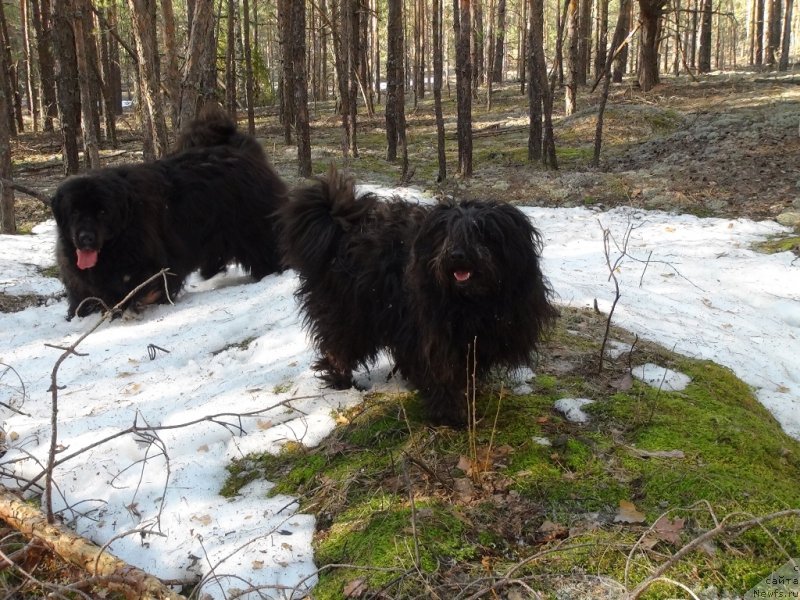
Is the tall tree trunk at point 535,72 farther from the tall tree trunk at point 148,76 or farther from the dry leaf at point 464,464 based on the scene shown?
the dry leaf at point 464,464

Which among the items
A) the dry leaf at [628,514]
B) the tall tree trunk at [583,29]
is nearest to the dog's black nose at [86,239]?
the dry leaf at [628,514]

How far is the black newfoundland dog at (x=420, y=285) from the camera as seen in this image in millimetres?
3410

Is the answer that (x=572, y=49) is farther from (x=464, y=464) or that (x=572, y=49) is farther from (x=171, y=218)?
(x=464, y=464)

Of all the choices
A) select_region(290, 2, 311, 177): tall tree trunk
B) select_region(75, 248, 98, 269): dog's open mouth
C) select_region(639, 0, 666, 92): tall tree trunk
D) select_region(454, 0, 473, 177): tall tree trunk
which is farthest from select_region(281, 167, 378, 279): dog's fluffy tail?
select_region(639, 0, 666, 92): tall tree trunk

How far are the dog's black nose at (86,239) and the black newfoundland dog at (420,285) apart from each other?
266cm

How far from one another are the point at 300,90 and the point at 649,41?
472 inches

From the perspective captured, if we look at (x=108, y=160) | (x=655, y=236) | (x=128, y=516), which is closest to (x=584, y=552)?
(x=128, y=516)

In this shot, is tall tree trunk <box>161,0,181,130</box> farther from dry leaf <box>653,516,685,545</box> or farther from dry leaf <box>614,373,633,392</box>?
dry leaf <box>653,516,685,545</box>

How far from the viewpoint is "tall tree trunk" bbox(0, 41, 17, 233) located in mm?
8844

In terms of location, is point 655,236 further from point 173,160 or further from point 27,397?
point 27,397

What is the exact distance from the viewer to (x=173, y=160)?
23.4 feet

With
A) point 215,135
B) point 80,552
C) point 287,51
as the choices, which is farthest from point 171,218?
point 287,51

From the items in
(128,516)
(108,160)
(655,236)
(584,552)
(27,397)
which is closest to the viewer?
(584,552)

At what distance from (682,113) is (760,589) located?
643 inches
